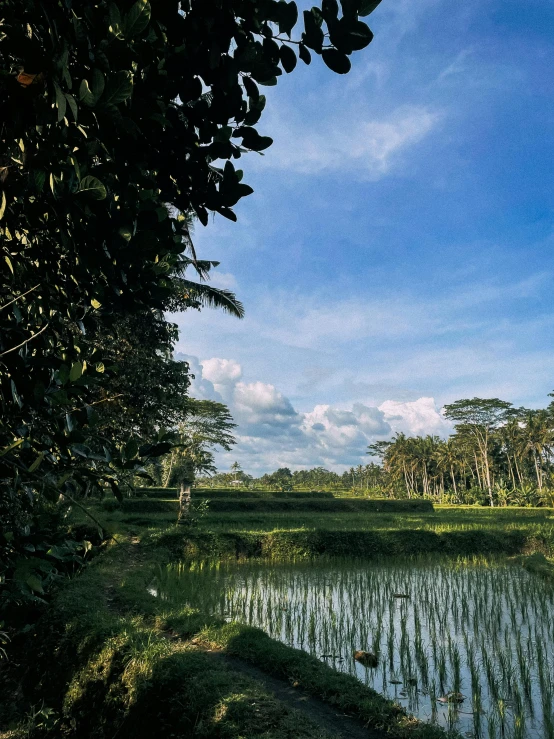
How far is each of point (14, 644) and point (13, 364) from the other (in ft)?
21.3

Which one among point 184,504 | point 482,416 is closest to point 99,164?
point 184,504

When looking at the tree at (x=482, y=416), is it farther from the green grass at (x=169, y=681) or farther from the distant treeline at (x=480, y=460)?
the green grass at (x=169, y=681)

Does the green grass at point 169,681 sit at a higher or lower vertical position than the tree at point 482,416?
lower

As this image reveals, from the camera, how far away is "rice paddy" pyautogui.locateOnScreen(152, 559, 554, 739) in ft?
15.0

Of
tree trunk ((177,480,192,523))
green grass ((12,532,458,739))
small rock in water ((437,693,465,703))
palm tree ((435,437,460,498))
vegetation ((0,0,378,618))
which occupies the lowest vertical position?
small rock in water ((437,693,465,703))

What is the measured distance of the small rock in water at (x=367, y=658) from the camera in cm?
558

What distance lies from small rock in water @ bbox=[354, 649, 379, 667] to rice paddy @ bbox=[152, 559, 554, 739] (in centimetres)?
2

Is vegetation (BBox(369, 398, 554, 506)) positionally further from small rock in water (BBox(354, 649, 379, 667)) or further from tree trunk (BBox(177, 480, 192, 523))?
small rock in water (BBox(354, 649, 379, 667))

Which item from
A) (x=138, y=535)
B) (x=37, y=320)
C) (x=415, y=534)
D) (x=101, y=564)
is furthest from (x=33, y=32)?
(x=415, y=534)

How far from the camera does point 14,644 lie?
640cm

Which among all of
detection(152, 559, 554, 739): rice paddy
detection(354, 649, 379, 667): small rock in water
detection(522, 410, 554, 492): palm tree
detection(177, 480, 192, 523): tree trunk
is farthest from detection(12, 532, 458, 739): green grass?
detection(522, 410, 554, 492): palm tree

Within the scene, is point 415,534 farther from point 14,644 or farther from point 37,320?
point 37,320

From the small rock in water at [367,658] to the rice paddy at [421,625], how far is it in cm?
2

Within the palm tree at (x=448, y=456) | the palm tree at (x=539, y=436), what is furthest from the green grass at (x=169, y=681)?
the palm tree at (x=448, y=456)
